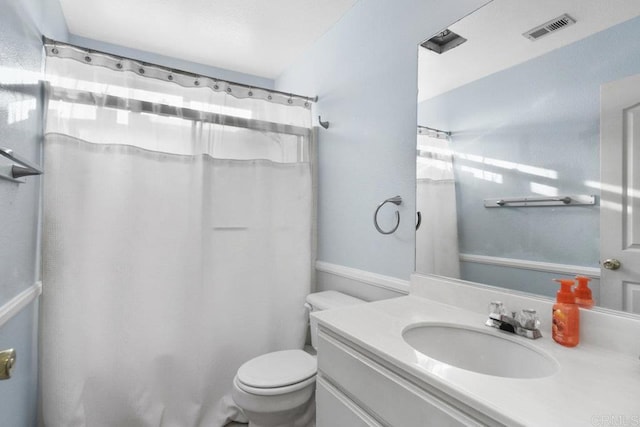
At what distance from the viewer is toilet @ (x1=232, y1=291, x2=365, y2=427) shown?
4.65ft

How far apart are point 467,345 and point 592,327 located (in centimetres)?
34

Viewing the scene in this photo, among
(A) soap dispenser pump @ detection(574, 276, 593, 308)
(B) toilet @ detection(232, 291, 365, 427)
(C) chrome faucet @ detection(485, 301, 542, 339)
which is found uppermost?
(A) soap dispenser pump @ detection(574, 276, 593, 308)

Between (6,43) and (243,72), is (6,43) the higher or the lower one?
the lower one

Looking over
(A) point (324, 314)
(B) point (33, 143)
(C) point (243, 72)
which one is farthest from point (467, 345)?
(C) point (243, 72)

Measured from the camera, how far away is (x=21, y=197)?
1248 millimetres

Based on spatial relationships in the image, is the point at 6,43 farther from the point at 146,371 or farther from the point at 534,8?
the point at 534,8

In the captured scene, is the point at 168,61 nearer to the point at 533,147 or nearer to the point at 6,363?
the point at 6,363

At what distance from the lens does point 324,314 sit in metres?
1.14

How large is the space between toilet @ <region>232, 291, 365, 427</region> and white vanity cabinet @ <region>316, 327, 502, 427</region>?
1.08 feet

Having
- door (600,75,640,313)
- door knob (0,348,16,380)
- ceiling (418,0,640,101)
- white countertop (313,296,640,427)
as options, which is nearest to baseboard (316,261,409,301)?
white countertop (313,296,640,427)

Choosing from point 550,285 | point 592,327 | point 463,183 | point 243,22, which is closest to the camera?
point 592,327

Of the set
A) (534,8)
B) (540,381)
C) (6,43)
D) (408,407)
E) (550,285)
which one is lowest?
(408,407)

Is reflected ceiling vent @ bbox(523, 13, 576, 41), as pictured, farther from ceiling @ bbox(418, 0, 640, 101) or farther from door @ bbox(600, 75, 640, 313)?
door @ bbox(600, 75, 640, 313)

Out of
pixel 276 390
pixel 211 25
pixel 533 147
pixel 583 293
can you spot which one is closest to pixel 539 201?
pixel 533 147
